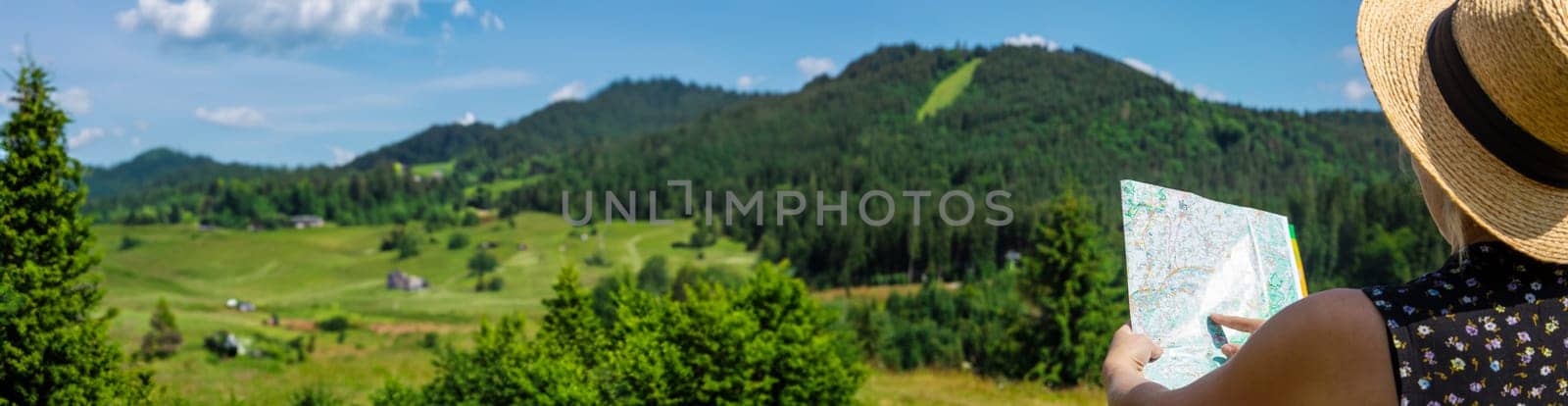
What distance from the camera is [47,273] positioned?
7.82 metres

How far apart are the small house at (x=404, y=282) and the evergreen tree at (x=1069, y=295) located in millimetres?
76331

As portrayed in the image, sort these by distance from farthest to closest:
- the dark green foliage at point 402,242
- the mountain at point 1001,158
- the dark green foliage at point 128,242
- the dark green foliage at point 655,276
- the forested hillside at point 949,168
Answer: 1. the dark green foliage at point 402,242
2. the dark green foliage at point 128,242
3. the forested hillside at point 949,168
4. the dark green foliage at point 655,276
5. the mountain at point 1001,158

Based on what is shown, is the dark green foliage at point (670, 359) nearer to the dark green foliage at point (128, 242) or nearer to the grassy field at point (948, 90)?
the dark green foliage at point (128, 242)

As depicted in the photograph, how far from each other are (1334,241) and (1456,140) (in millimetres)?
70899

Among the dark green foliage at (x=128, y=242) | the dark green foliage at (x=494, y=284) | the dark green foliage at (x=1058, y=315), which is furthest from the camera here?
the dark green foliage at (x=128, y=242)

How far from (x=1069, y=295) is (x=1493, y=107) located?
29.6 m

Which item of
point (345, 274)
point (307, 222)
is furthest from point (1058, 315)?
point (307, 222)

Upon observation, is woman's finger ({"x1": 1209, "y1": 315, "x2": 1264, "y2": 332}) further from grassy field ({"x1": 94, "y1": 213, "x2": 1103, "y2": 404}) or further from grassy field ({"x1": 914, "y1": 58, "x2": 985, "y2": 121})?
grassy field ({"x1": 914, "y1": 58, "x2": 985, "y2": 121})

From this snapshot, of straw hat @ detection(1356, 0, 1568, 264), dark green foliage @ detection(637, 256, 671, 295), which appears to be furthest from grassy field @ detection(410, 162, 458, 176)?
straw hat @ detection(1356, 0, 1568, 264)

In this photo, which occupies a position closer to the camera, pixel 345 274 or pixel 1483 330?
pixel 1483 330

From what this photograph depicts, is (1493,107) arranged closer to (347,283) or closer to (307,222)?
(347,283)

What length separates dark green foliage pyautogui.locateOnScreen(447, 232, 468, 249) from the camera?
113m

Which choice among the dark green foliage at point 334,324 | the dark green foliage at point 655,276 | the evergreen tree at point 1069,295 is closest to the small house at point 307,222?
the dark green foliage at point 334,324

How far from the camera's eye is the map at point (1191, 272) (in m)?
2.04
